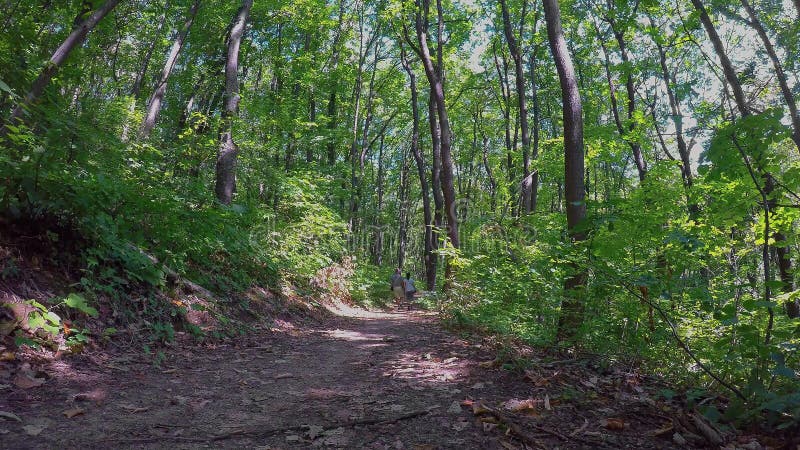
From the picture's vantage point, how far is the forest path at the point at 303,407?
2.70 m

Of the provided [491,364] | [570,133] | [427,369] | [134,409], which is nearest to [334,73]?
[570,133]

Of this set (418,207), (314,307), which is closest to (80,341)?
(314,307)

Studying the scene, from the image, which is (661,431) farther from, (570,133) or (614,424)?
(570,133)

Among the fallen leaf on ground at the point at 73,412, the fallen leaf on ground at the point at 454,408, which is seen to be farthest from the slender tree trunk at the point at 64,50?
the fallen leaf on ground at the point at 454,408

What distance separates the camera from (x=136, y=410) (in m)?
3.17

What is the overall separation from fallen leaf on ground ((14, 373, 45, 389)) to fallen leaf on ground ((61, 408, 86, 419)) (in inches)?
20.5

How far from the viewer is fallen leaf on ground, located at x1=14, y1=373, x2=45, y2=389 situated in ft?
10.5

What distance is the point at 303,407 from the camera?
11.5 feet

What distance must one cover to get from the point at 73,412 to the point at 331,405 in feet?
5.61

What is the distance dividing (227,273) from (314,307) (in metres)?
2.60

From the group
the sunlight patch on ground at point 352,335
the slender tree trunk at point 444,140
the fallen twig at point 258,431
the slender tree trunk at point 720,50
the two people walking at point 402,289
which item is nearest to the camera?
the fallen twig at point 258,431

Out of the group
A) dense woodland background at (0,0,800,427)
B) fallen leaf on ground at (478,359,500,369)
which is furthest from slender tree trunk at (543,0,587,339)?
fallen leaf on ground at (478,359,500,369)

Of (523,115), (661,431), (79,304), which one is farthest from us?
(523,115)

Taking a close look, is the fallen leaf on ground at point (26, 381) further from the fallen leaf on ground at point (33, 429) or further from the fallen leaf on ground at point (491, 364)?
the fallen leaf on ground at point (491, 364)
